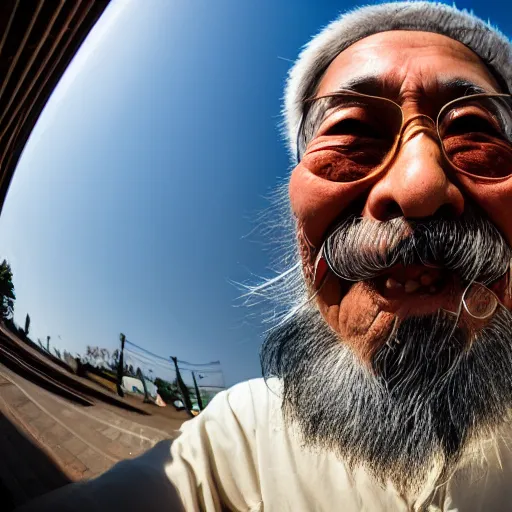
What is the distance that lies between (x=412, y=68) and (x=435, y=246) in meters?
0.24

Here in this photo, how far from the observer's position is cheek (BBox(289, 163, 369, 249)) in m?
0.55

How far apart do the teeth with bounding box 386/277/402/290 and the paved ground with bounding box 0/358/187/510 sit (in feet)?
1.03

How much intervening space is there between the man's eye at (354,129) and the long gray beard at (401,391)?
0.81ft

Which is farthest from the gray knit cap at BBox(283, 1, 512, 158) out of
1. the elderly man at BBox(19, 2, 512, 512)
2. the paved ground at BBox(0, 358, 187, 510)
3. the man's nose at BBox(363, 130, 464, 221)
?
the paved ground at BBox(0, 358, 187, 510)

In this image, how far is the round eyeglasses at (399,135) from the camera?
1.74 ft

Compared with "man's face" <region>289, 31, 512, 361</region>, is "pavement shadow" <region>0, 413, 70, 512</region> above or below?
below

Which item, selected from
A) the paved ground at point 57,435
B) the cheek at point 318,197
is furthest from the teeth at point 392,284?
the paved ground at point 57,435

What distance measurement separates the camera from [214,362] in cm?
50

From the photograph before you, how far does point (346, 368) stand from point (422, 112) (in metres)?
0.36

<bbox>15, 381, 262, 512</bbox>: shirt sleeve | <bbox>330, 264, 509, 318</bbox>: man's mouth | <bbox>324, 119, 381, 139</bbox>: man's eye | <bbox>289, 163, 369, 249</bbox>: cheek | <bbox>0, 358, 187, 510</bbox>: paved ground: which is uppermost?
<bbox>324, 119, 381, 139</bbox>: man's eye

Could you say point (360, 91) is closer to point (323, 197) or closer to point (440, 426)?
point (323, 197)

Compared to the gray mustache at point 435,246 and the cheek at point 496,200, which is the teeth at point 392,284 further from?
the cheek at point 496,200

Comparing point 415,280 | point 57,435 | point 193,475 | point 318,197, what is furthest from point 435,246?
point 57,435

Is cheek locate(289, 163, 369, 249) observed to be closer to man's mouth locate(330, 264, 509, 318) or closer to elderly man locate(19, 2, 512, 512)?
elderly man locate(19, 2, 512, 512)
